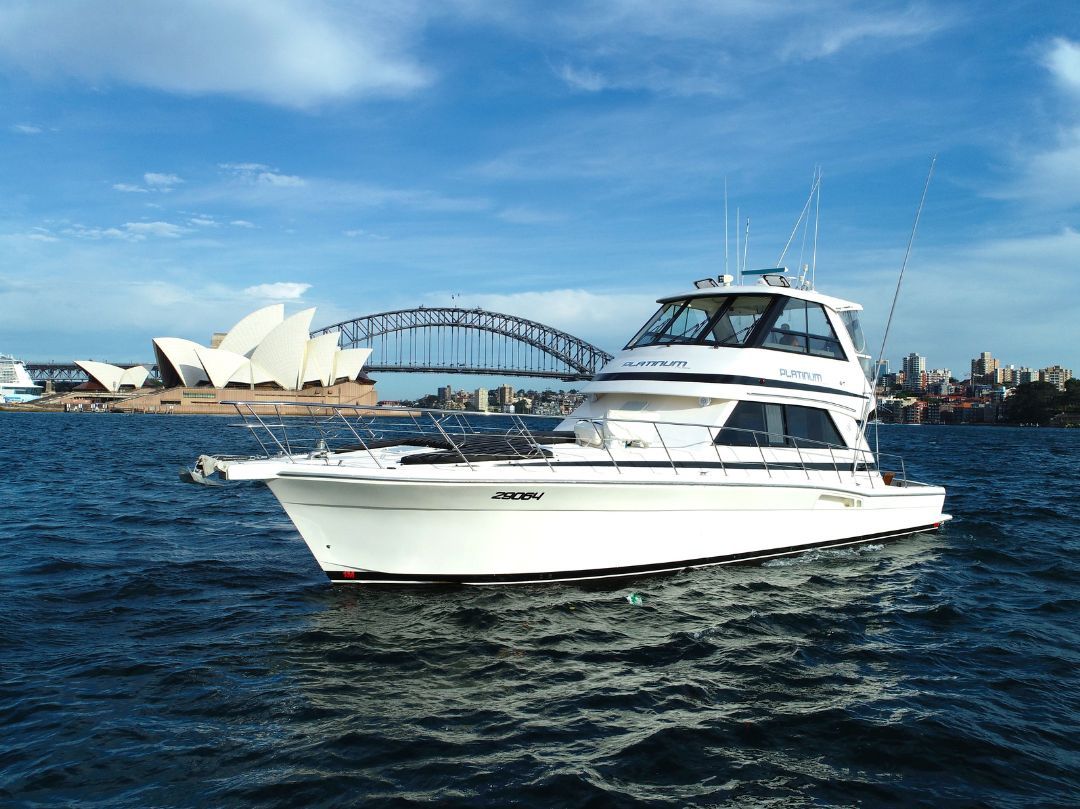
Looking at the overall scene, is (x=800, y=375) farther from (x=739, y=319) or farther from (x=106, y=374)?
(x=106, y=374)

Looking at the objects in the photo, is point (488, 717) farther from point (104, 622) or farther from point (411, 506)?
point (104, 622)

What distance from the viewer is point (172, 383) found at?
10688 cm

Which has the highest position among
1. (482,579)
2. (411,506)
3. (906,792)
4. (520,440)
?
(520,440)

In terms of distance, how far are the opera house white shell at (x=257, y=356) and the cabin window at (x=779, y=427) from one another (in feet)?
303

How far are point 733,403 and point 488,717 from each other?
6.81 meters

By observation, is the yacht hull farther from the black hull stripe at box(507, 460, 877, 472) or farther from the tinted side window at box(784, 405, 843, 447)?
the tinted side window at box(784, 405, 843, 447)

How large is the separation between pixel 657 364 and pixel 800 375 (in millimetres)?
2465

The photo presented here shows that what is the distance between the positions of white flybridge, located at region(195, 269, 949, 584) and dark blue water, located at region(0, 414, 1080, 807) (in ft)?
1.82

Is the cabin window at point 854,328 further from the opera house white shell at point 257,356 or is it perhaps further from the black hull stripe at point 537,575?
the opera house white shell at point 257,356

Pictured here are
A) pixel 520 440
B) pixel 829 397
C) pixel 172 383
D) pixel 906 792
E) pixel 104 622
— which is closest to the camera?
pixel 906 792

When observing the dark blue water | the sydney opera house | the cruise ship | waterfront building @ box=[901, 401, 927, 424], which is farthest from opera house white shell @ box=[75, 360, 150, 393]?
waterfront building @ box=[901, 401, 927, 424]

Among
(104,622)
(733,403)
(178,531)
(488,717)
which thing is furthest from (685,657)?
(178,531)

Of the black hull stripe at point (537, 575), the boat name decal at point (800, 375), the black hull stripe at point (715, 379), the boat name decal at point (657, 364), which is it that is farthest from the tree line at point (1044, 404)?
the black hull stripe at point (537, 575)

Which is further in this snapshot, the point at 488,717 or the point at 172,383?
the point at 172,383
